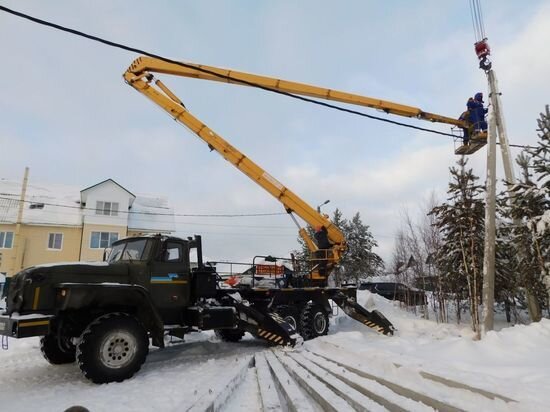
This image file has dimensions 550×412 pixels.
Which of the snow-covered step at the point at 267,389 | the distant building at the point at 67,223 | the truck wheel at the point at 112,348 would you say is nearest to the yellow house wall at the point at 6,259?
the distant building at the point at 67,223

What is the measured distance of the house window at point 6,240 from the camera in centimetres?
2912

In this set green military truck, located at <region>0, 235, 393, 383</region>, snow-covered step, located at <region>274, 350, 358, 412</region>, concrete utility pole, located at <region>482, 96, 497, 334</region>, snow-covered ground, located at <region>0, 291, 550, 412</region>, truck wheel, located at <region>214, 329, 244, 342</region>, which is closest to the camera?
snow-covered step, located at <region>274, 350, 358, 412</region>

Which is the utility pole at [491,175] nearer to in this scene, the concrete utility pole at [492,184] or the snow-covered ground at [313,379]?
the concrete utility pole at [492,184]

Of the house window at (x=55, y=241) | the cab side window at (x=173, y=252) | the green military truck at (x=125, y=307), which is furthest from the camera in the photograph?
the house window at (x=55, y=241)

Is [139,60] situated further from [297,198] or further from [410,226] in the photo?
[410,226]

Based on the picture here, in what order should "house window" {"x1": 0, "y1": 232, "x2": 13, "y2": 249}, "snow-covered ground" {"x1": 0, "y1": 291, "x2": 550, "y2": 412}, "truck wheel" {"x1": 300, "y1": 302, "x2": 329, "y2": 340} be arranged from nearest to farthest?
"snow-covered ground" {"x1": 0, "y1": 291, "x2": 550, "y2": 412}, "truck wheel" {"x1": 300, "y1": 302, "x2": 329, "y2": 340}, "house window" {"x1": 0, "y1": 232, "x2": 13, "y2": 249}

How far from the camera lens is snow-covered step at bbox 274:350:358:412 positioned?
475cm

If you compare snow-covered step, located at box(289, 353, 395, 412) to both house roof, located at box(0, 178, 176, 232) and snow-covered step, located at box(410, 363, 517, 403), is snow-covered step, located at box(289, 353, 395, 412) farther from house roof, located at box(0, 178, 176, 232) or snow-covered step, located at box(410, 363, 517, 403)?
house roof, located at box(0, 178, 176, 232)

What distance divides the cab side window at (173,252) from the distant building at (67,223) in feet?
76.5

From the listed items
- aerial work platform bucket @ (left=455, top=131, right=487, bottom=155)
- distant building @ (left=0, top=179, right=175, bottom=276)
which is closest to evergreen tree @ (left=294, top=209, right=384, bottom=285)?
distant building @ (left=0, top=179, right=175, bottom=276)

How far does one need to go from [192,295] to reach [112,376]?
2.73 m

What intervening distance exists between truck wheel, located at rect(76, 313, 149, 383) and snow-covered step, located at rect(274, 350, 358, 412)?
264cm

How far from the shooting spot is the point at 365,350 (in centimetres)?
798

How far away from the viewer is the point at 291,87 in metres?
13.7
